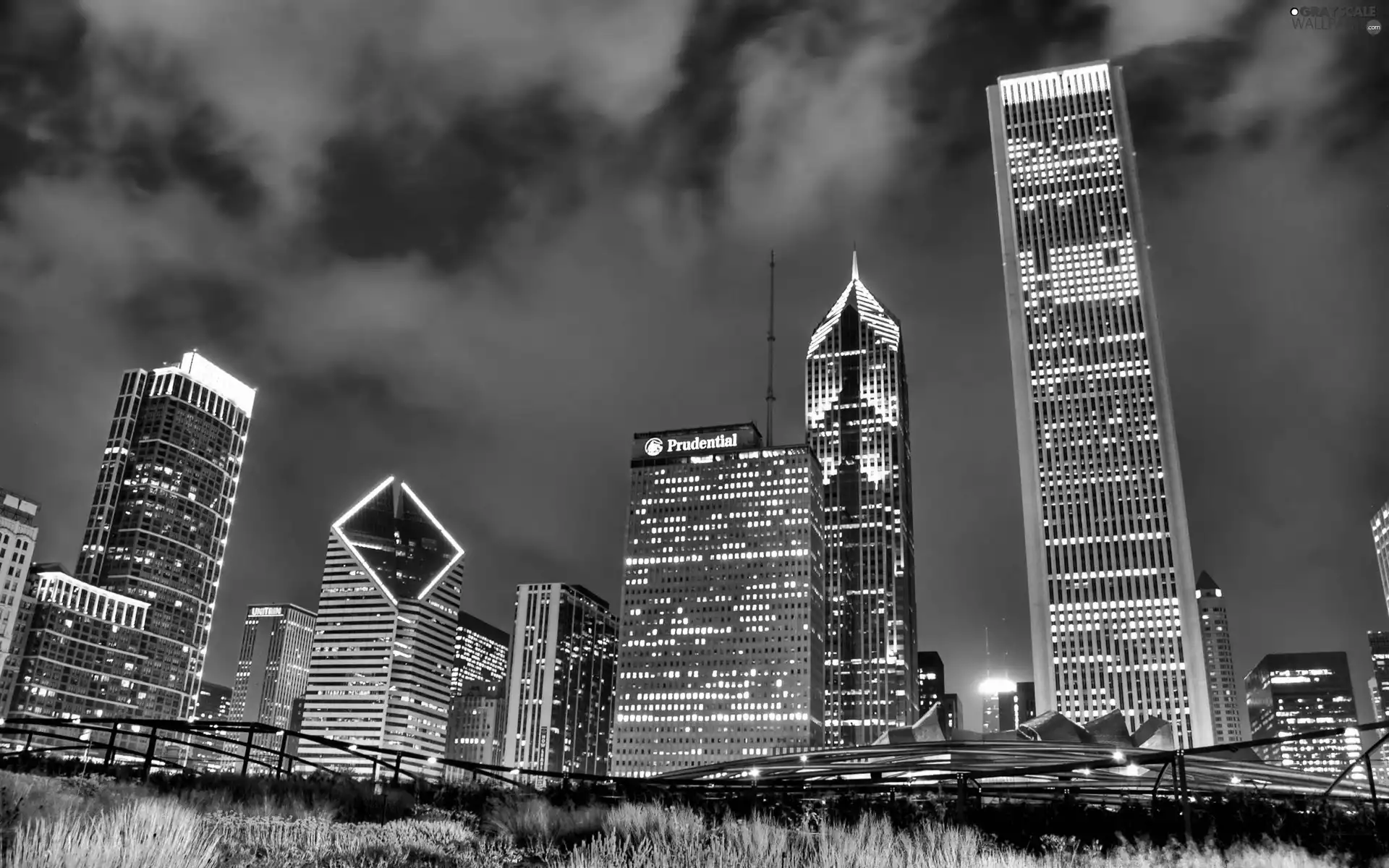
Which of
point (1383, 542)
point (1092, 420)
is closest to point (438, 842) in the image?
point (1092, 420)

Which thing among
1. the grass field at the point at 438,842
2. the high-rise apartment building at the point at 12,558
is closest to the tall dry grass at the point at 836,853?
the grass field at the point at 438,842

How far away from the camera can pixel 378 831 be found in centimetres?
1138

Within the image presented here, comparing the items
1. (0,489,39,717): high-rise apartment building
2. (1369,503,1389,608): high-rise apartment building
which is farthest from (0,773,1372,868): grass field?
(1369,503,1389,608): high-rise apartment building

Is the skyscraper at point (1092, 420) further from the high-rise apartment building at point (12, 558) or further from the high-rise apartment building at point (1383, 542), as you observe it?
the high-rise apartment building at point (12, 558)

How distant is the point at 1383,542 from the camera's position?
632ft

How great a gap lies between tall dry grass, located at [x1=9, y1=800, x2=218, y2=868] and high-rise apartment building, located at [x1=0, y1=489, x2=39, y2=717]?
19272 cm

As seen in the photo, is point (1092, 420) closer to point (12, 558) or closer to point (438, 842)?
point (438, 842)

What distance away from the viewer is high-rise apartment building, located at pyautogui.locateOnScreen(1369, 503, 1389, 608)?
190500 millimetres

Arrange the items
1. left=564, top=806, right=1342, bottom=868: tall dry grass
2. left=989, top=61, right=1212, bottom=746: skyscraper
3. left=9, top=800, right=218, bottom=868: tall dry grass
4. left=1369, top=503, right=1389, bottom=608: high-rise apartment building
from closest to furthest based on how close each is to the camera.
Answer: left=9, top=800, right=218, bottom=868: tall dry grass < left=564, top=806, right=1342, bottom=868: tall dry grass < left=989, top=61, right=1212, bottom=746: skyscraper < left=1369, top=503, right=1389, bottom=608: high-rise apartment building

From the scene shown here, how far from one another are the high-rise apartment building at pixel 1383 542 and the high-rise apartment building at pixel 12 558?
26078 cm

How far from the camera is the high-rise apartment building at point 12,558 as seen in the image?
16400 cm

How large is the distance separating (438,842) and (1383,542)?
232573 mm

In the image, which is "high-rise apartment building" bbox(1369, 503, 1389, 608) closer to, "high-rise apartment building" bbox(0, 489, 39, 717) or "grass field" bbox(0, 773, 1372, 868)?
"grass field" bbox(0, 773, 1372, 868)

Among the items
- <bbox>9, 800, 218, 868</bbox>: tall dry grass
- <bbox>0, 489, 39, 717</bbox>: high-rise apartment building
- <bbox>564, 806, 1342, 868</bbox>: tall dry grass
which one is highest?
<bbox>0, 489, 39, 717</bbox>: high-rise apartment building
